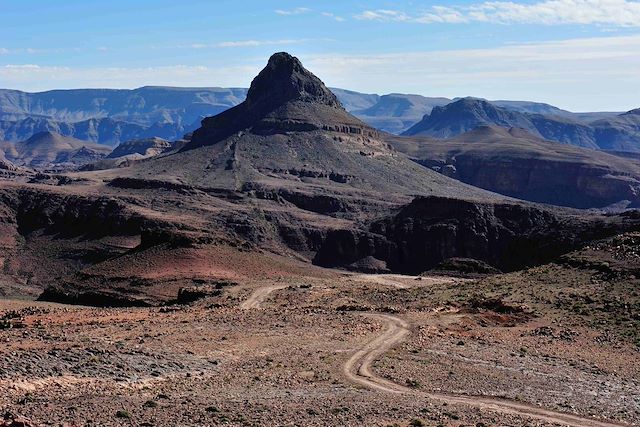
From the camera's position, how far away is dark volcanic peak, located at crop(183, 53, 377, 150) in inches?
7028

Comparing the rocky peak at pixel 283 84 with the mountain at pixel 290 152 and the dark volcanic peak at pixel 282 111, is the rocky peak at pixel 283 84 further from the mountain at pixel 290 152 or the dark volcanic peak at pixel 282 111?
the mountain at pixel 290 152

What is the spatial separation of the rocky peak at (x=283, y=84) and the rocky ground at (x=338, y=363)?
14368cm

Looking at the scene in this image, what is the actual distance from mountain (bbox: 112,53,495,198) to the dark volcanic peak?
205mm

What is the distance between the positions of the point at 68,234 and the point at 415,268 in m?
43.6

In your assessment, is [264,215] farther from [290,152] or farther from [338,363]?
[338,363]

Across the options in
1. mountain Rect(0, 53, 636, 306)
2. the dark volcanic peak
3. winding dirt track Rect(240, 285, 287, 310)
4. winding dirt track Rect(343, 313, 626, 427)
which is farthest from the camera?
the dark volcanic peak

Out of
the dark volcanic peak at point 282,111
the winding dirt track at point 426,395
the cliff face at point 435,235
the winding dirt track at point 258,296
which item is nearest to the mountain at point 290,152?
the dark volcanic peak at point 282,111

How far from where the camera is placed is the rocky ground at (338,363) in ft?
72.7

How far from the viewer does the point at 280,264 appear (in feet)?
251

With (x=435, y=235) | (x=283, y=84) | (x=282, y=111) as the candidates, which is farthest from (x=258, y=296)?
(x=283, y=84)

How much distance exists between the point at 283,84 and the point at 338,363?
162565 mm

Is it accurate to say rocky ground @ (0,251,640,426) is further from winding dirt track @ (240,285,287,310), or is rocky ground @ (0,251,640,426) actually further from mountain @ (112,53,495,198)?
mountain @ (112,53,495,198)

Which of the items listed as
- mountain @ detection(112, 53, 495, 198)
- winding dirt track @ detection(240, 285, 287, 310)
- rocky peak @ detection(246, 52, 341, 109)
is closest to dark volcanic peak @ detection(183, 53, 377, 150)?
rocky peak @ detection(246, 52, 341, 109)

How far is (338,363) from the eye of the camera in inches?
1155
